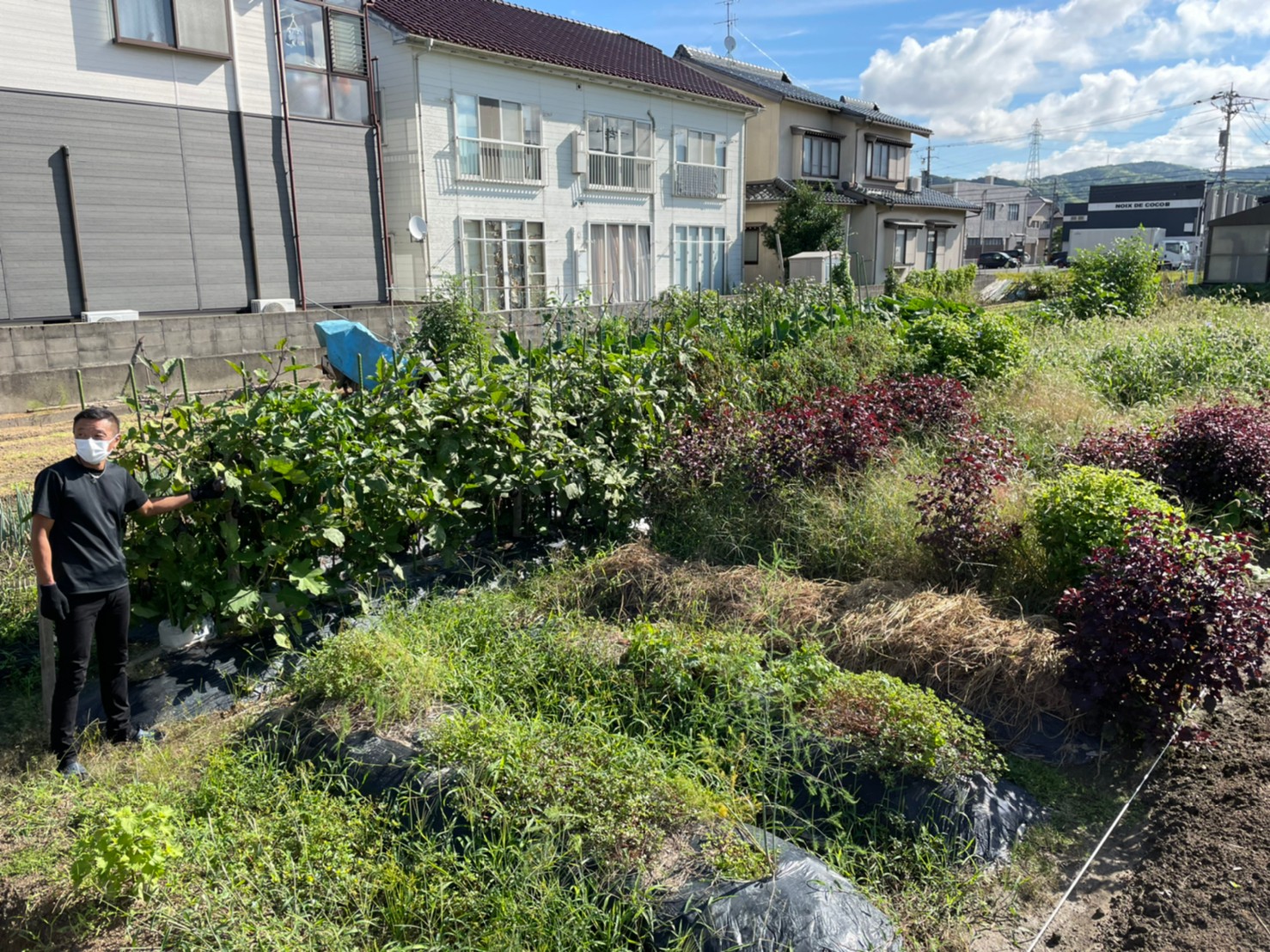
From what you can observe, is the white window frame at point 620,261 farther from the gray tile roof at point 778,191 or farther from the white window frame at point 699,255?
the gray tile roof at point 778,191

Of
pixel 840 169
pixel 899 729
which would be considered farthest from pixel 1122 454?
pixel 840 169

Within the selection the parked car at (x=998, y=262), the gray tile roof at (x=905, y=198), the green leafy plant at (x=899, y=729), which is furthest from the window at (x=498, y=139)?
the parked car at (x=998, y=262)

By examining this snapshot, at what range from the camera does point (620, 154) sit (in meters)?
25.5

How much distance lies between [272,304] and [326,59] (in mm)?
5585

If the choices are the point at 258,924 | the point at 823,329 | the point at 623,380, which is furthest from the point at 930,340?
the point at 258,924

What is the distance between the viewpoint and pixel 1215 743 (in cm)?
377

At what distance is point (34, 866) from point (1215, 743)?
4592 mm

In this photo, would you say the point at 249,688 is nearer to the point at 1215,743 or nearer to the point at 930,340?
the point at 1215,743

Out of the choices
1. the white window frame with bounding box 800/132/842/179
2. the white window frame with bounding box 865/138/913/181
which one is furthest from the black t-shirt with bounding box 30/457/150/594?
the white window frame with bounding box 865/138/913/181

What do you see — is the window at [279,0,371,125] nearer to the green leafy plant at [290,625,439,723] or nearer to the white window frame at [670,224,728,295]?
the white window frame at [670,224,728,295]

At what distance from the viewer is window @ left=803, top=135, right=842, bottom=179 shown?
3419 centimetres

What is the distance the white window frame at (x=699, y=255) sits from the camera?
2823 cm

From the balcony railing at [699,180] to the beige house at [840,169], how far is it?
3.19 meters

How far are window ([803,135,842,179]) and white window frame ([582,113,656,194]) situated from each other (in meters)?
10.0
